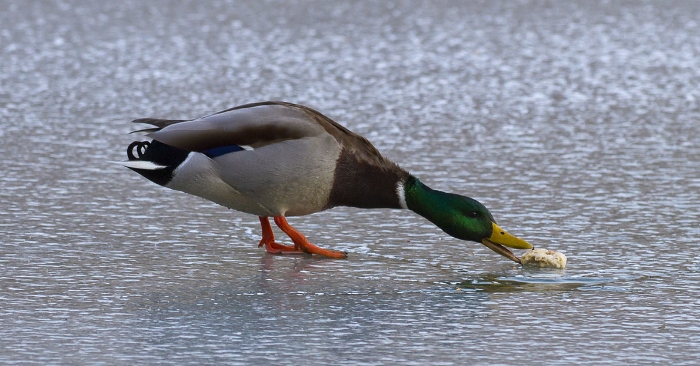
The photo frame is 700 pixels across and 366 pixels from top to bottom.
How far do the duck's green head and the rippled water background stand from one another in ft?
0.34

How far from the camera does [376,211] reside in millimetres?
6461

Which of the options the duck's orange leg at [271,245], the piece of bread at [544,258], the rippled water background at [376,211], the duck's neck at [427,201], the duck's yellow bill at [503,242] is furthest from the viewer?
the duck's orange leg at [271,245]

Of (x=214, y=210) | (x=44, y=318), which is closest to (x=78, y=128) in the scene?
(x=214, y=210)

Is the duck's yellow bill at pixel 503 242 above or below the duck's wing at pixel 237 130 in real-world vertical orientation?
below

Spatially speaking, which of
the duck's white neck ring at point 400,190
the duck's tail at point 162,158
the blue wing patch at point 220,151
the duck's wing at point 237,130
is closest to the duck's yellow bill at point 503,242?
the duck's white neck ring at point 400,190

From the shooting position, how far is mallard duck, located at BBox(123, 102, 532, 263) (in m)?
5.35

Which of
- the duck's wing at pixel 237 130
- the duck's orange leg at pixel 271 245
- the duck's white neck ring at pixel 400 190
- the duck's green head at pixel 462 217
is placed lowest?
the duck's orange leg at pixel 271 245

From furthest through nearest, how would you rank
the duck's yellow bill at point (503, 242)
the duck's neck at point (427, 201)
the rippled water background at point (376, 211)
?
1. the duck's neck at point (427, 201)
2. the duck's yellow bill at point (503, 242)
3. the rippled water background at point (376, 211)

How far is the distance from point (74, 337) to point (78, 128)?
15.6 ft

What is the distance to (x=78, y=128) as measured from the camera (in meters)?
8.64

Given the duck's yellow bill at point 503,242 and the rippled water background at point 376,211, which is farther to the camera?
the duck's yellow bill at point 503,242

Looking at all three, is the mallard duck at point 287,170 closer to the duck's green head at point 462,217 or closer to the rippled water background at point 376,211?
the duck's green head at point 462,217

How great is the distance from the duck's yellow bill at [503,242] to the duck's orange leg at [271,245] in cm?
82

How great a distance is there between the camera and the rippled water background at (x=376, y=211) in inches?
163
